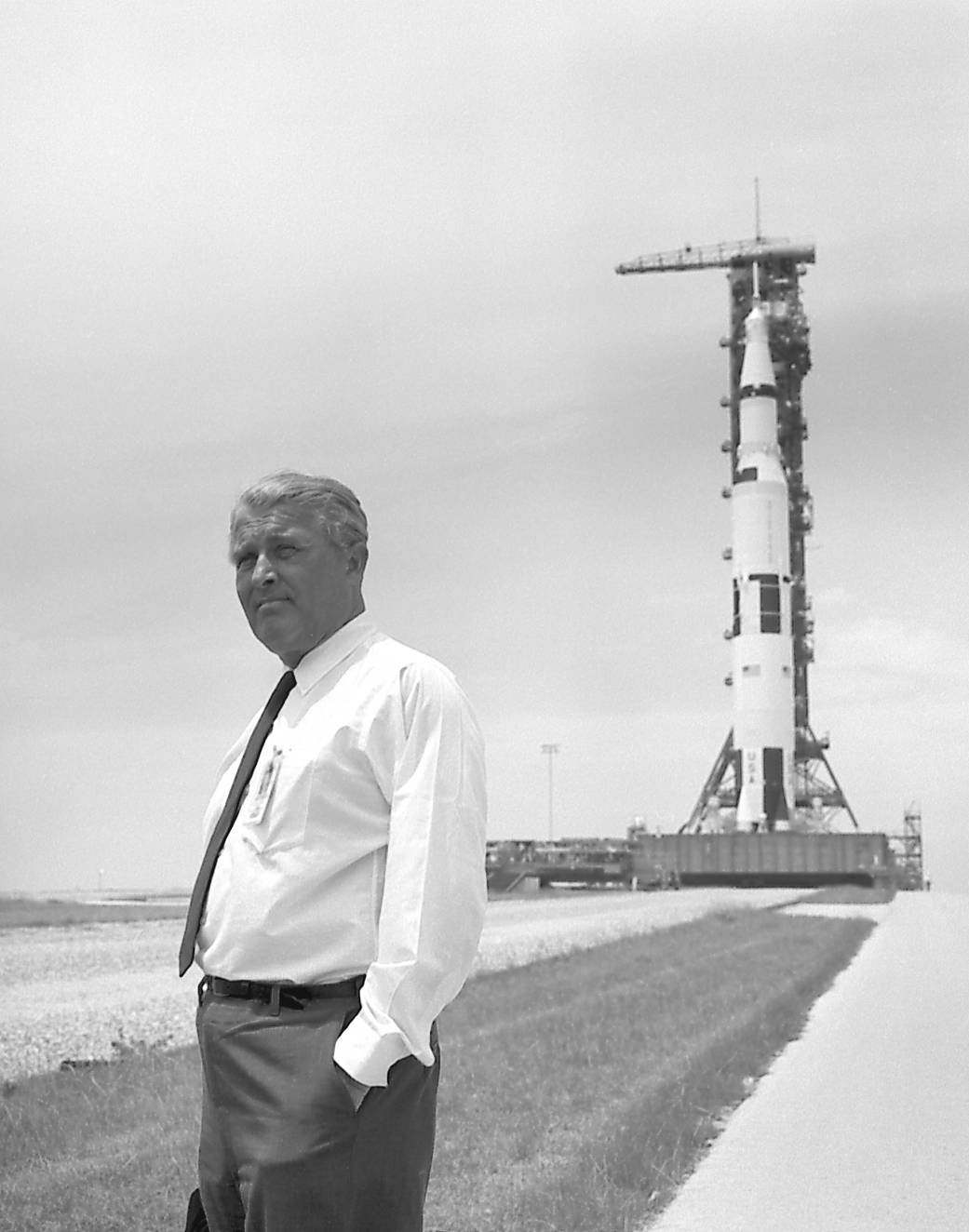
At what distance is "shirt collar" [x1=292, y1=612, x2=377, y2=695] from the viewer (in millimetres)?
2750

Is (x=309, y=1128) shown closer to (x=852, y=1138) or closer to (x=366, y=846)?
(x=366, y=846)

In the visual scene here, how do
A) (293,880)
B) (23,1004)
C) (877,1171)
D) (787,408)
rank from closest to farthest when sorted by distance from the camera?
(293,880)
(877,1171)
(23,1004)
(787,408)

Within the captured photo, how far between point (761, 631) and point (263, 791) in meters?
58.3

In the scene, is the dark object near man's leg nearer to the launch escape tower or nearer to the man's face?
the man's face

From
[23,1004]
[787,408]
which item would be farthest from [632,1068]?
[787,408]

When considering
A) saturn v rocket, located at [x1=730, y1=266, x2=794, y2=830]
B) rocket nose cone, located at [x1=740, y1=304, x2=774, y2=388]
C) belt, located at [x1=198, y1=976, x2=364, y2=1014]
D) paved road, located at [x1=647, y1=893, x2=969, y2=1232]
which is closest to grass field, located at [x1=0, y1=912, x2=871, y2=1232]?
paved road, located at [x1=647, y1=893, x2=969, y2=1232]

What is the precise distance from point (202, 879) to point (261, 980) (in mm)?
249

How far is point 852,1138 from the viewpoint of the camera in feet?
23.7

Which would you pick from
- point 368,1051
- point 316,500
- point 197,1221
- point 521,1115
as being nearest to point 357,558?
point 316,500

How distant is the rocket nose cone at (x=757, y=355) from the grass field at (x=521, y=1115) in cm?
5196

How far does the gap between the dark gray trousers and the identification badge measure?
30 cm

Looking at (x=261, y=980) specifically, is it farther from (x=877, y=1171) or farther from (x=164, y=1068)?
(x=164, y=1068)

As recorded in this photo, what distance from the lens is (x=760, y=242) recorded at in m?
68.4

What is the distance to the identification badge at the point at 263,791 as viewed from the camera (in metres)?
2.60
